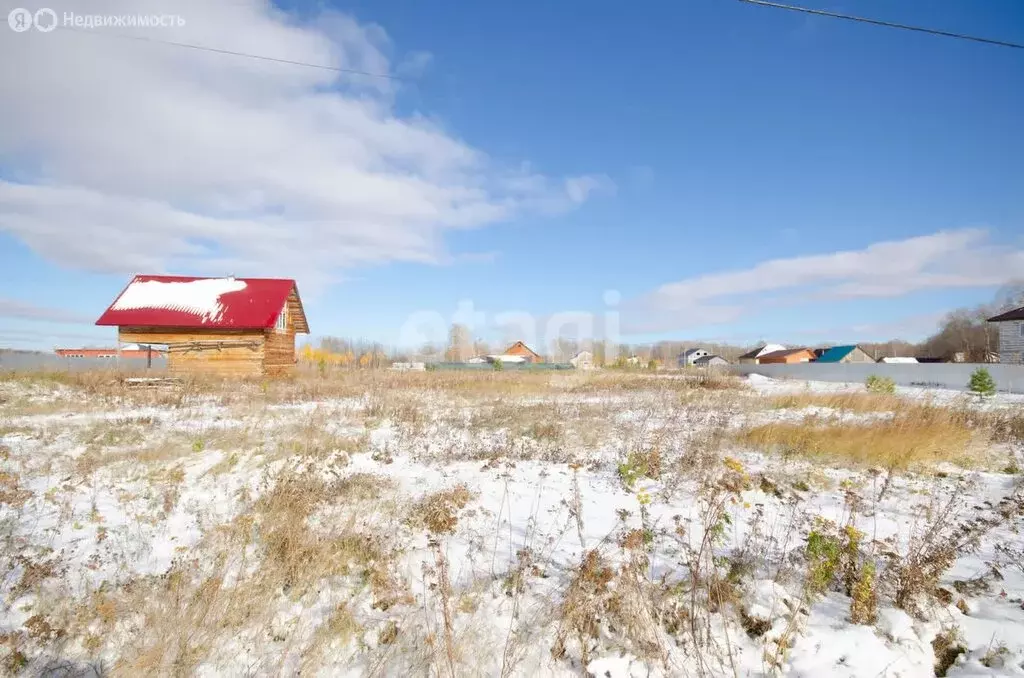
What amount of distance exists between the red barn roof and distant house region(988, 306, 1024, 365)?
4314 cm

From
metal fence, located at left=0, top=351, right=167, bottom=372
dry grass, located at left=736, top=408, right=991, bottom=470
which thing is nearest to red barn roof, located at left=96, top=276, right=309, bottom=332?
metal fence, located at left=0, top=351, right=167, bottom=372

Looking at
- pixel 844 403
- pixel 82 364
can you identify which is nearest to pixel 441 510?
pixel 844 403

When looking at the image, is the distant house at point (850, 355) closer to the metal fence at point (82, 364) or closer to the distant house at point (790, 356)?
the distant house at point (790, 356)

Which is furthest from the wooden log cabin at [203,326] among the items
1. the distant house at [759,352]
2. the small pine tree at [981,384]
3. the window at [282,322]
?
the distant house at [759,352]

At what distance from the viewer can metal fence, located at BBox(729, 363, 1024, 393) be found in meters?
23.4

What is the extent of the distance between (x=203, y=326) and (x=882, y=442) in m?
23.4

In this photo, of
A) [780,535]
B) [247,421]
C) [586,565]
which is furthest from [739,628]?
[247,421]

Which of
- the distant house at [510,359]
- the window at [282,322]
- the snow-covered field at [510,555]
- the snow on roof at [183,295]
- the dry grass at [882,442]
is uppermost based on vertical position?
the snow on roof at [183,295]

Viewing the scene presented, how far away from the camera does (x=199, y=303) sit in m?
21.3

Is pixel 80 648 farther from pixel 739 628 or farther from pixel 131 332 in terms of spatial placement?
pixel 131 332

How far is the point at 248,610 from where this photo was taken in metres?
3.17

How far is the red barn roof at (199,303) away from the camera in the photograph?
2039 centimetres

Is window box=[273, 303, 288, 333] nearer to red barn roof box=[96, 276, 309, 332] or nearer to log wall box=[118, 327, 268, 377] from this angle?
red barn roof box=[96, 276, 309, 332]

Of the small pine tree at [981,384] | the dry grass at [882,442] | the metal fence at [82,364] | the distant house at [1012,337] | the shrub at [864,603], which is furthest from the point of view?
the distant house at [1012,337]
